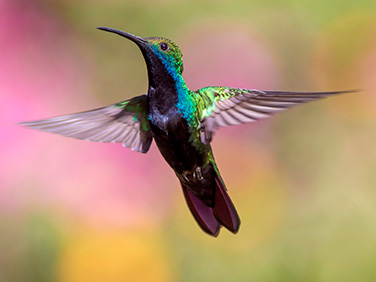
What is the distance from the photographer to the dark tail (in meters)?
1.02

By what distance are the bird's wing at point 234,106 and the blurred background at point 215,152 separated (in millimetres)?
871

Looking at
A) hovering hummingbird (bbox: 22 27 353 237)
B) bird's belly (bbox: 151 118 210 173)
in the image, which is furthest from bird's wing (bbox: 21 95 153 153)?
bird's belly (bbox: 151 118 210 173)

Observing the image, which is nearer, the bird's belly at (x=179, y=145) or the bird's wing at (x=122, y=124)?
the bird's belly at (x=179, y=145)

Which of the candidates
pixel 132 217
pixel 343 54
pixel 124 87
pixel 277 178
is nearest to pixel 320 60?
pixel 343 54

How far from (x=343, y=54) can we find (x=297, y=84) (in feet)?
0.89

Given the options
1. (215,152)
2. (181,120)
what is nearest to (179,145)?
(181,120)

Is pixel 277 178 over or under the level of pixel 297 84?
under

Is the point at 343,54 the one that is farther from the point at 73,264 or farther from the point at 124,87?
the point at 73,264

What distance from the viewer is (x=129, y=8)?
2.28 m

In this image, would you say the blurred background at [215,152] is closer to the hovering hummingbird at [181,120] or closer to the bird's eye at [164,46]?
the hovering hummingbird at [181,120]

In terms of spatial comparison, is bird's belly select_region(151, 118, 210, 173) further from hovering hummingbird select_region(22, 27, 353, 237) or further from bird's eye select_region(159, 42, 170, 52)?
Result: bird's eye select_region(159, 42, 170, 52)

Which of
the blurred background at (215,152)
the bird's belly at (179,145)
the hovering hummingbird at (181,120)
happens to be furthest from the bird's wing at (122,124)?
the blurred background at (215,152)

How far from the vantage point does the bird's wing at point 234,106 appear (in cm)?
83

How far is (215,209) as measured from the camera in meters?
1.04
